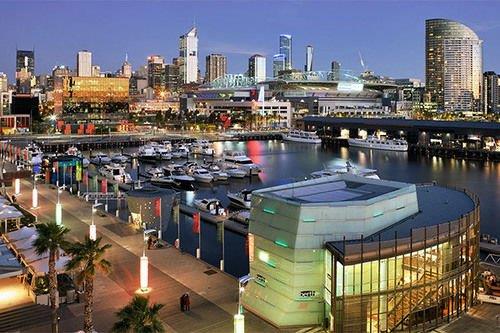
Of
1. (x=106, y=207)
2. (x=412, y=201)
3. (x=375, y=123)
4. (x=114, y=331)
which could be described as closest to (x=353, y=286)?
(x=412, y=201)

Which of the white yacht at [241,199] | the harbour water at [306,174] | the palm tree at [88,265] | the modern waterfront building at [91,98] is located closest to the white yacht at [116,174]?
the harbour water at [306,174]

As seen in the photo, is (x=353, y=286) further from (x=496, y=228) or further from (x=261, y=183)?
(x=261, y=183)

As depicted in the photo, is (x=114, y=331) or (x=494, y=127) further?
(x=494, y=127)

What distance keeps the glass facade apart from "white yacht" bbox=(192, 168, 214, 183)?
38.9m

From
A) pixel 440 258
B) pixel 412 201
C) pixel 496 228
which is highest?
pixel 412 201

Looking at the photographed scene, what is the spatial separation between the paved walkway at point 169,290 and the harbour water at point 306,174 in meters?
5.33

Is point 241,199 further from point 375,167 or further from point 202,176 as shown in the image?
point 375,167

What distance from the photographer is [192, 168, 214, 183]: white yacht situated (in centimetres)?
5388

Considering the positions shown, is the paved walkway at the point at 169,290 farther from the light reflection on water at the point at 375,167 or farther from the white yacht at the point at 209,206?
the light reflection on water at the point at 375,167

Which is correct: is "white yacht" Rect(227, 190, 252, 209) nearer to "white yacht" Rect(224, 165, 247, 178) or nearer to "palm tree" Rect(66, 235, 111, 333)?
"white yacht" Rect(224, 165, 247, 178)

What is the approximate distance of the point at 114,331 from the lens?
37.4 ft

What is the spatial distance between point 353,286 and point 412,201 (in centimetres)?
509

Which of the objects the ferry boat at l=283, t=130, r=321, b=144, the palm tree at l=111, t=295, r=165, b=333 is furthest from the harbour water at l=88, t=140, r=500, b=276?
Result: the palm tree at l=111, t=295, r=165, b=333

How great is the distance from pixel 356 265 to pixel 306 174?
49305 mm
